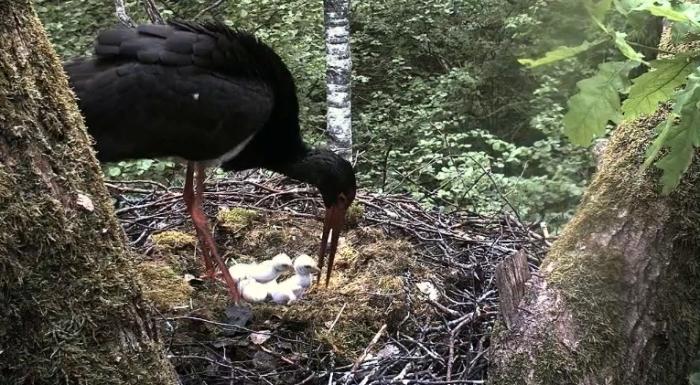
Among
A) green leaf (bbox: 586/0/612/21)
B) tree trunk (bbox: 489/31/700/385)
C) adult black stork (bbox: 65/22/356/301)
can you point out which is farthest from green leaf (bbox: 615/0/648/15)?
adult black stork (bbox: 65/22/356/301)

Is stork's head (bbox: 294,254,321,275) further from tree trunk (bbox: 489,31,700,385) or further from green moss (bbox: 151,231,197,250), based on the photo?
tree trunk (bbox: 489,31,700,385)

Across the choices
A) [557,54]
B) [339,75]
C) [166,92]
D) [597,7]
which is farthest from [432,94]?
[597,7]

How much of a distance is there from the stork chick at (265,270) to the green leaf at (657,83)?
2.20 meters

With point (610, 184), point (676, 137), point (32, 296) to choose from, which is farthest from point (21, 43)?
point (610, 184)

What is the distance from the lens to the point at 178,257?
3.72 metres

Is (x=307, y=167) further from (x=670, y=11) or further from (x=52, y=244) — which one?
(x=670, y=11)

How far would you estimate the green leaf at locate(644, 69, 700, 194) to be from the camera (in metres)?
1.24

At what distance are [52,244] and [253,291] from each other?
1.93 m

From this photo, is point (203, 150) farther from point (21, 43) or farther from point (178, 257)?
point (21, 43)

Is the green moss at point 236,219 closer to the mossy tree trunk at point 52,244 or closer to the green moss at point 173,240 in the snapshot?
the green moss at point 173,240

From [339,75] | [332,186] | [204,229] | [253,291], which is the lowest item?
[339,75]

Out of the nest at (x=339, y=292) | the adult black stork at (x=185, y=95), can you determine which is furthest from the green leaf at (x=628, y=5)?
the adult black stork at (x=185, y=95)

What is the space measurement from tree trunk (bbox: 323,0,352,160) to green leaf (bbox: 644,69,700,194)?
439 centimetres

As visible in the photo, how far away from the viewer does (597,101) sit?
1325 millimetres
